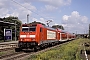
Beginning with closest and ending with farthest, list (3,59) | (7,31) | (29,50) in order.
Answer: (3,59)
(29,50)
(7,31)

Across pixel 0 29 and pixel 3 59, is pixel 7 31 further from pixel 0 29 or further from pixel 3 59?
pixel 3 59

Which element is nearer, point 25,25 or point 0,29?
point 25,25

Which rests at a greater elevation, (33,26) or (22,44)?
(33,26)

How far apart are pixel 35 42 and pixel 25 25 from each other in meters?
2.49

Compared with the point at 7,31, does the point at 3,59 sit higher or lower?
lower

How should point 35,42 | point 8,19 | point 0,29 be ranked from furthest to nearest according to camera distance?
point 8,19 → point 0,29 → point 35,42

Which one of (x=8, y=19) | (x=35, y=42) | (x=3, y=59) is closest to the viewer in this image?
(x=3, y=59)

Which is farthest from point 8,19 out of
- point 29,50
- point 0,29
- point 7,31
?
point 29,50

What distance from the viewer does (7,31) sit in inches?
2127

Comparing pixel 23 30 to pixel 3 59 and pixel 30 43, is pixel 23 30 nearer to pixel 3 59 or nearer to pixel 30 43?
pixel 30 43

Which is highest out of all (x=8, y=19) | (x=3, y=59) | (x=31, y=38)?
(x=8, y=19)

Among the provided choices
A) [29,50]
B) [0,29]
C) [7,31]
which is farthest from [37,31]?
[0,29]

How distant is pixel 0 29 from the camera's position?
3265 inches

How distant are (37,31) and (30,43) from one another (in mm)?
1667
